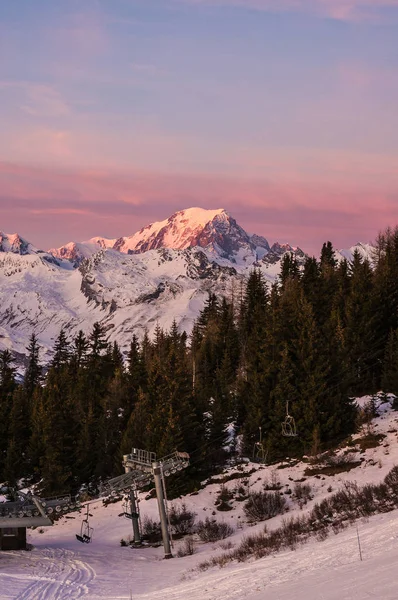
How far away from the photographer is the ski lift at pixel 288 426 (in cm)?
4645

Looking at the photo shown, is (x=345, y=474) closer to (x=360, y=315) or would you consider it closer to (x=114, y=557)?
(x=114, y=557)

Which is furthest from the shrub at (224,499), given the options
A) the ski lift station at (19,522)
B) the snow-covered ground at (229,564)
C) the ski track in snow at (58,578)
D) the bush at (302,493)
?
the ski lift station at (19,522)

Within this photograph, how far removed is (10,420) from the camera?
68562mm

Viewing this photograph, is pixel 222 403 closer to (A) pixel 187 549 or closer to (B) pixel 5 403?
(A) pixel 187 549

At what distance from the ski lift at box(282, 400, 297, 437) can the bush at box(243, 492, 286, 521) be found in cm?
715

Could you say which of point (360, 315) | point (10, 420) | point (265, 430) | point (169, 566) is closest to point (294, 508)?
point (169, 566)

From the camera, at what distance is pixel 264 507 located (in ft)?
128

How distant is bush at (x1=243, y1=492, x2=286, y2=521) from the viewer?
126 ft

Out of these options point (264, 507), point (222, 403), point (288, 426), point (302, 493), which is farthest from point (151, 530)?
point (222, 403)

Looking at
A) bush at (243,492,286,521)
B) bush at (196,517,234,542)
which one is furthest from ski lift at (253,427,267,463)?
bush at (196,517,234,542)

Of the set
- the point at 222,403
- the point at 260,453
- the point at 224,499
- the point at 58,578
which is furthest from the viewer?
the point at 222,403

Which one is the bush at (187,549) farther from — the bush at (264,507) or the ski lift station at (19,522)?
the ski lift station at (19,522)

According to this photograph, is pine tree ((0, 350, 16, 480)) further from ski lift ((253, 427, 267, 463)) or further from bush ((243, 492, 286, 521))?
A: bush ((243, 492, 286, 521))

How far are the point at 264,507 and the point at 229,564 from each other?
16263 mm
